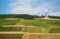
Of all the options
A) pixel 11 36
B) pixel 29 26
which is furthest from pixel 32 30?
pixel 11 36

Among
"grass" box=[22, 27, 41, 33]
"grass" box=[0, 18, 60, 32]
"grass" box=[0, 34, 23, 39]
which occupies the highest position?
"grass" box=[0, 18, 60, 32]

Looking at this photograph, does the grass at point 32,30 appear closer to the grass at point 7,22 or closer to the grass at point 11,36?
the grass at point 11,36

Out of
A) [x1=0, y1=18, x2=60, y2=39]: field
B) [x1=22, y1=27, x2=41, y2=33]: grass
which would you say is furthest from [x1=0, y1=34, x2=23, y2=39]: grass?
[x1=22, y1=27, x2=41, y2=33]: grass

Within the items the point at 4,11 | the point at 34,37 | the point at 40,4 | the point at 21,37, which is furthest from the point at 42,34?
the point at 4,11

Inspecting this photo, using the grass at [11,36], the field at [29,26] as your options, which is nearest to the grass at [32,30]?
the field at [29,26]

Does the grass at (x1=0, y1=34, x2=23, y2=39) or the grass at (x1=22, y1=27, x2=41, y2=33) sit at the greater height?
the grass at (x1=22, y1=27, x2=41, y2=33)

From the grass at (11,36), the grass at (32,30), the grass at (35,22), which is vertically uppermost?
the grass at (35,22)

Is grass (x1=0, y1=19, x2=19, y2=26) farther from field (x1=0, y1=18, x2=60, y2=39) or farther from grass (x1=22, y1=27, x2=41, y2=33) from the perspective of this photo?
grass (x1=22, y1=27, x2=41, y2=33)

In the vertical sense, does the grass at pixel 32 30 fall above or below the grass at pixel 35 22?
below

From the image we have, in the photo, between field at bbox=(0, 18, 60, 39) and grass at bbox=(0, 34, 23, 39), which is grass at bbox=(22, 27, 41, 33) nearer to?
field at bbox=(0, 18, 60, 39)

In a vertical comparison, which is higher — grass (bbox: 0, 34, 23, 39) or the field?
the field
